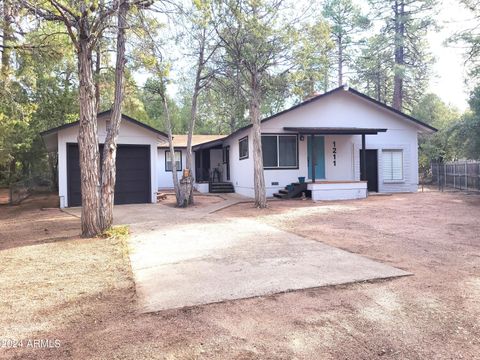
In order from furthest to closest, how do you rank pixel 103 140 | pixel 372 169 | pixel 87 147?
pixel 372 169 → pixel 103 140 → pixel 87 147

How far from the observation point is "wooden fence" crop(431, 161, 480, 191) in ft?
58.3

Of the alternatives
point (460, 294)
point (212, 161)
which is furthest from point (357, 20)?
point (460, 294)

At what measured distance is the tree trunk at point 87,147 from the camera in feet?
25.2

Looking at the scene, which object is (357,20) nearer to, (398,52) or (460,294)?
(398,52)

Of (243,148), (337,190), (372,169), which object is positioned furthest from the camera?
(372,169)

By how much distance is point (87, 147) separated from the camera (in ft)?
25.2

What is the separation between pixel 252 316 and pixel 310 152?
48.2 ft

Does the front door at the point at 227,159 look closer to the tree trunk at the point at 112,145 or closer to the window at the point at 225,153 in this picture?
the window at the point at 225,153

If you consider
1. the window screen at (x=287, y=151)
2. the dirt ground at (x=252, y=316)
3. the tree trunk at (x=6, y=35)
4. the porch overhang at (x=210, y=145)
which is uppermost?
the tree trunk at (x=6, y=35)

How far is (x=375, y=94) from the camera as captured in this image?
37.0 metres

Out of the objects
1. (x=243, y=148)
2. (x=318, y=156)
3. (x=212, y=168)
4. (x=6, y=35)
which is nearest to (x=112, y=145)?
(x=6, y=35)

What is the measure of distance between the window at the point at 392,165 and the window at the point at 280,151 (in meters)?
4.90

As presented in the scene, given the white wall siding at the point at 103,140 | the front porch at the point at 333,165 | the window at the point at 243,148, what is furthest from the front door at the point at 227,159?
the white wall siding at the point at 103,140

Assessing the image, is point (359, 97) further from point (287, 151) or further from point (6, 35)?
point (6, 35)
